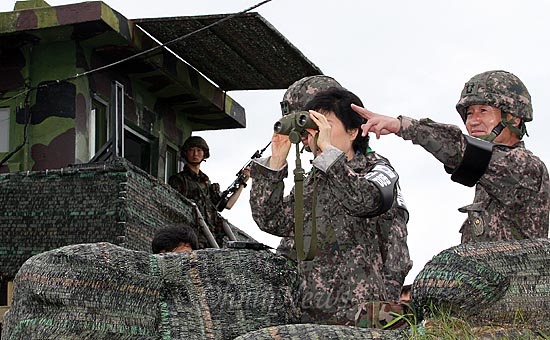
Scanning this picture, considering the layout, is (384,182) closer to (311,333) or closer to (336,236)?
(336,236)

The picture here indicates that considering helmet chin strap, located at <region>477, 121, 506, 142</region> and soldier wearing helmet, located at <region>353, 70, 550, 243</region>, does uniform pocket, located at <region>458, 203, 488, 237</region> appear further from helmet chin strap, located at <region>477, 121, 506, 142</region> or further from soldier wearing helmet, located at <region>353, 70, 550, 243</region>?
helmet chin strap, located at <region>477, 121, 506, 142</region>

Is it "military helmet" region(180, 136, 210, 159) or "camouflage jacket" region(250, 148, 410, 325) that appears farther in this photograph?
"military helmet" region(180, 136, 210, 159)

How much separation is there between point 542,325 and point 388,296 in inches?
30.5

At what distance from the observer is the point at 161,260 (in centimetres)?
479

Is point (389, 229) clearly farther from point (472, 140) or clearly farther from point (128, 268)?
point (128, 268)

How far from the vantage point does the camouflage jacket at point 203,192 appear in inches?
442

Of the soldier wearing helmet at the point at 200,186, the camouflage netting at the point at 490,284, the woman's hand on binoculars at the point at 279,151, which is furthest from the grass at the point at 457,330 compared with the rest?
the soldier wearing helmet at the point at 200,186

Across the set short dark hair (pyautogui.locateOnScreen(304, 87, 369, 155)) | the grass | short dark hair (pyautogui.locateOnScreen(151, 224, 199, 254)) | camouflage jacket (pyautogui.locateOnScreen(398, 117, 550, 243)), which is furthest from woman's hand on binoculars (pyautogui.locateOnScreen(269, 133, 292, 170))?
short dark hair (pyautogui.locateOnScreen(151, 224, 199, 254))

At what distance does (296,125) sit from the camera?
190 inches

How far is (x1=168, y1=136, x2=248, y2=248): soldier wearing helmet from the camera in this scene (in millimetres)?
11281

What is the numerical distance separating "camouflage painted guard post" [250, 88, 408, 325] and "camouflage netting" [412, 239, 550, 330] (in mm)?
450

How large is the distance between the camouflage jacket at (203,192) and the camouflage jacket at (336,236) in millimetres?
5999

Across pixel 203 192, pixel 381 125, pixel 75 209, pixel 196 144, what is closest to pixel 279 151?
pixel 381 125

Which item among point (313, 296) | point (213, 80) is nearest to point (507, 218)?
point (313, 296)
